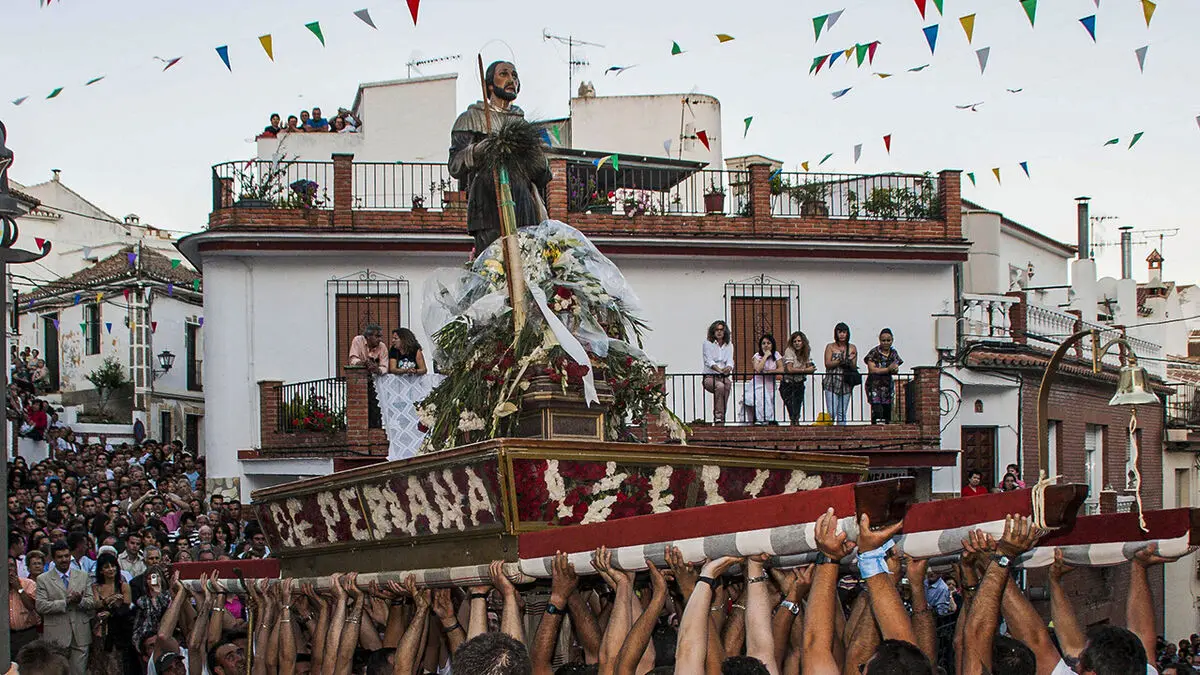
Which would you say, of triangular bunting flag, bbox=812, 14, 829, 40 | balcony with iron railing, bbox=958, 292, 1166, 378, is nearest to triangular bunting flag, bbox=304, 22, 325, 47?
triangular bunting flag, bbox=812, 14, 829, 40

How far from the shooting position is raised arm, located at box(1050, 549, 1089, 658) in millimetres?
6008

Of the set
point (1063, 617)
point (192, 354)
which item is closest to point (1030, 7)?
point (1063, 617)

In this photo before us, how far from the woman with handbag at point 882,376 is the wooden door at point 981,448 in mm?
2104

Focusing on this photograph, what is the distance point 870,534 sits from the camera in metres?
4.94

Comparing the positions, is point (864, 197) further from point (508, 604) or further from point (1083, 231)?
point (508, 604)

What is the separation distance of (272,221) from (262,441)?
320 centimetres

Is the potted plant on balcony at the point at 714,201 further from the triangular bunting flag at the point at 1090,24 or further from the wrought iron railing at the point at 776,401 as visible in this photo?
the triangular bunting flag at the point at 1090,24

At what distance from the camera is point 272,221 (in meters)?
22.3

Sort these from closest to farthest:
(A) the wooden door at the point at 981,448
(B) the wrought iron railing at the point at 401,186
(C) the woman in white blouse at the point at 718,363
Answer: (C) the woman in white blouse at the point at 718,363
(B) the wrought iron railing at the point at 401,186
(A) the wooden door at the point at 981,448

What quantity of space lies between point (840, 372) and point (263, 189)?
8864 millimetres

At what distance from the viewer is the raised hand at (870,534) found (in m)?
4.93

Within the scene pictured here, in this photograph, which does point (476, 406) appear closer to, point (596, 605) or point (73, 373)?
point (596, 605)

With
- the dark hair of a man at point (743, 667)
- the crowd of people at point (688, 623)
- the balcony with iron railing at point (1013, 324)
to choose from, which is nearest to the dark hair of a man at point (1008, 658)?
the crowd of people at point (688, 623)

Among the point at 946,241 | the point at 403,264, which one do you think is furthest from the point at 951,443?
the point at 403,264
